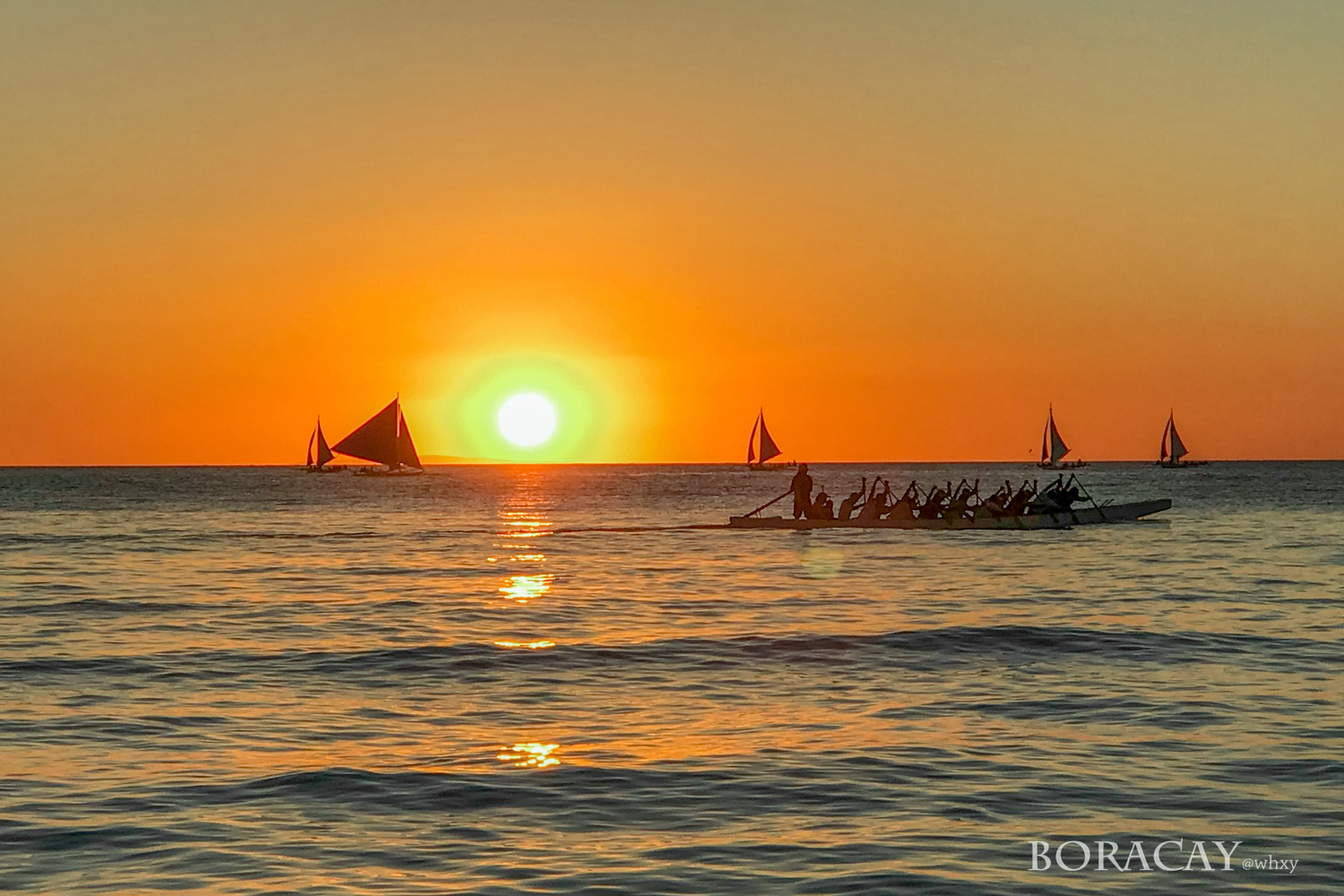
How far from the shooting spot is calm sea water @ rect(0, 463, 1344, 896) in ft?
36.1

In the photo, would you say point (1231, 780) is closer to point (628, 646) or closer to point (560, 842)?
point (560, 842)

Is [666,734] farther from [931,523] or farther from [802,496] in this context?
[931,523]

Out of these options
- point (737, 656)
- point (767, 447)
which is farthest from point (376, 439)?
point (737, 656)

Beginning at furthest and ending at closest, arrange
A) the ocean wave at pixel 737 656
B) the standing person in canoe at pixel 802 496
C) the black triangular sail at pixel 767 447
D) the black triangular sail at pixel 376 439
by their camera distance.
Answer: the black triangular sail at pixel 767 447 < the black triangular sail at pixel 376 439 < the standing person in canoe at pixel 802 496 < the ocean wave at pixel 737 656

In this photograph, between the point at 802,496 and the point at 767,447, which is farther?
the point at 767,447

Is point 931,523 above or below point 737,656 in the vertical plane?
above

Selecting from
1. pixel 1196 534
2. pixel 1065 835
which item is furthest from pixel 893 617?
pixel 1196 534

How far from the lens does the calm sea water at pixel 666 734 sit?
1102 cm

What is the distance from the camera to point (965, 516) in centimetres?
6116

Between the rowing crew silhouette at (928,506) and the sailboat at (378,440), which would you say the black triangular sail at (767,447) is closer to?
the sailboat at (378,440)

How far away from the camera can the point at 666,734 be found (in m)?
16.0

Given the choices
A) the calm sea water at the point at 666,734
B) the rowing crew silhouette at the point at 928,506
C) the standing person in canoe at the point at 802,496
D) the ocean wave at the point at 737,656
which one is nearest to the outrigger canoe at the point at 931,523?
the rowing crew silhouette at the point at 928,506

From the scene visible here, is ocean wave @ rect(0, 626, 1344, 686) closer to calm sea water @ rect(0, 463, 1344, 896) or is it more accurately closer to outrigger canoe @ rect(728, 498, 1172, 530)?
calm sea water @ rect(0, 463, 1344, 896)

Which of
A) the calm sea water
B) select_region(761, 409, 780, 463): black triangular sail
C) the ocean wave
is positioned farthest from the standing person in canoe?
select_region(761, 409, 780, 463): black triangular sail
